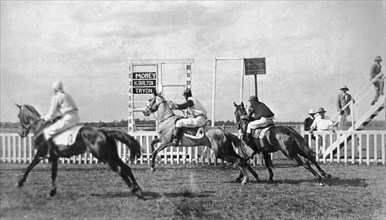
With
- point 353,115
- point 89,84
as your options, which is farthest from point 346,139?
point 89,84

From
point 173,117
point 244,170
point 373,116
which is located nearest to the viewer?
Answer: point 173,117

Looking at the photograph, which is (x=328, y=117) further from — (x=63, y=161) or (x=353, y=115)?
(x=63, y=161)

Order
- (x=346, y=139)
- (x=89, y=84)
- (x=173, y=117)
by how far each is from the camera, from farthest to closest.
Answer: (x=346, y=139), (x=173, y=117), (x=89, y=84)

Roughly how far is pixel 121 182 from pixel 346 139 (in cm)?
435

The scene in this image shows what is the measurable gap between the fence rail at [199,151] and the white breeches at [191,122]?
1.14 feet

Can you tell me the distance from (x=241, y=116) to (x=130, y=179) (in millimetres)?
2138

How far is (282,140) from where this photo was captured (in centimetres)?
930

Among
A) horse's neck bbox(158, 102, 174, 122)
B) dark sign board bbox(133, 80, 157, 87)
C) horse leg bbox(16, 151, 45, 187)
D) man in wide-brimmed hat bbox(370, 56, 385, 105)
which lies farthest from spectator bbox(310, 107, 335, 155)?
Result: horse leg bbox(16, 151, 45, 187)

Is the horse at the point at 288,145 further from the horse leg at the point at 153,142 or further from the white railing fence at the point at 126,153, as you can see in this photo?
the horse leg at the point at 153,142

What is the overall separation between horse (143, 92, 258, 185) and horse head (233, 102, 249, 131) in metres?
0.25

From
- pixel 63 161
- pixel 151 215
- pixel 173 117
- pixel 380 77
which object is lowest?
pixel 151 215

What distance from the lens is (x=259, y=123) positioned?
9.09 m

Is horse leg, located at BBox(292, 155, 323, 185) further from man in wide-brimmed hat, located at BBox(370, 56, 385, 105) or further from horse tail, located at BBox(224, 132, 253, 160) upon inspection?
man in wide-brimmed hat, located at BBox(370, 56, 385, 105)

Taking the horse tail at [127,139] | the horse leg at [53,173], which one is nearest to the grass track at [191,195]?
the horse leg at [53,173]
